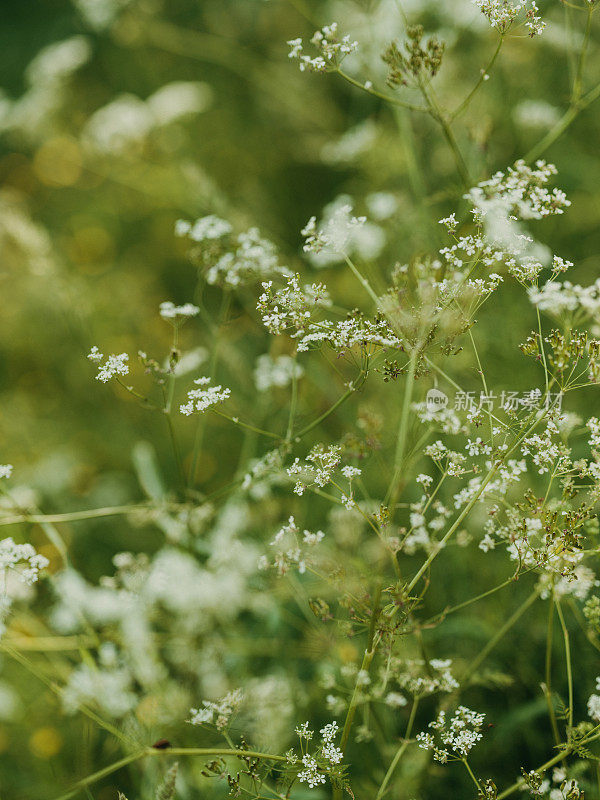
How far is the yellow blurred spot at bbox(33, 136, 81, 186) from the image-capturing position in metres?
4.42

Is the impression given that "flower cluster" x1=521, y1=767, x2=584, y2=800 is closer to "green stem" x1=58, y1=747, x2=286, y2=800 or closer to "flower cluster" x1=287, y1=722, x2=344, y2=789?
"flower cluster" x1=287, y1=722, x2=344, y2=789

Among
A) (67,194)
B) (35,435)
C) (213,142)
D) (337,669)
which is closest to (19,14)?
(67,194)

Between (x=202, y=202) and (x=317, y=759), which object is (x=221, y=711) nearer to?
(x=317, y=759)

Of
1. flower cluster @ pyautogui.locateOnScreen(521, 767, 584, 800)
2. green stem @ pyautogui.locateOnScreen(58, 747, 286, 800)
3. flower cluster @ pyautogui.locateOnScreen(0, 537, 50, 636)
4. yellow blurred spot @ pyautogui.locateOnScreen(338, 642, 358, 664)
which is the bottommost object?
flower cluster @ pyautogui.locateOnScreen(521, 767, 584, 800)

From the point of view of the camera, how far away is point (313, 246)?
1218 millimetres

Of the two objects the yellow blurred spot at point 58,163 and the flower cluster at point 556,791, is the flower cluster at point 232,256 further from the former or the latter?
the yellow blurred spot at point 58,163

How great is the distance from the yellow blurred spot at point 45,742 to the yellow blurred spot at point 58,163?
142 inches

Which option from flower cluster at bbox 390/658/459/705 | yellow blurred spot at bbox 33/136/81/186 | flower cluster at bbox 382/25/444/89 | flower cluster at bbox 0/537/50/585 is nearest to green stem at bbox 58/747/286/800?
flower cluster at bbox 390/658/459/705

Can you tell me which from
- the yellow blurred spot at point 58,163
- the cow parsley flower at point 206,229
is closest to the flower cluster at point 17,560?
the cow parsley flower at point 206,229

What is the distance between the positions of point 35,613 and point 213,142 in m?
3.05

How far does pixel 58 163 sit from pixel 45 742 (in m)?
3.87

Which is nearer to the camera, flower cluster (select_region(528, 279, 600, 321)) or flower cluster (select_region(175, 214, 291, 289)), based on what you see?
flower cluster (select_region(528, 279, 600, 321))

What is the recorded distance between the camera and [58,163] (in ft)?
14.7

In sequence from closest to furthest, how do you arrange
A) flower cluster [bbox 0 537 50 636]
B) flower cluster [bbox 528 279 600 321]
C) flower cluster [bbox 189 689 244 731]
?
flower cluster [bbox 528 279 600 321] < flower cluster [bbox 189 689 244 731] < flower cluster [bbox 0 537 50 636]
